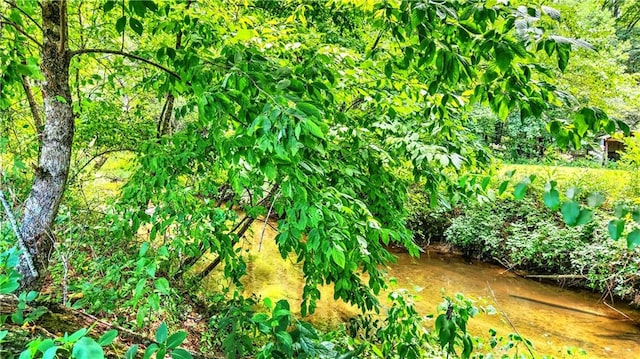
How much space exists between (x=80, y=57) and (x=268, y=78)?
2.38 metres

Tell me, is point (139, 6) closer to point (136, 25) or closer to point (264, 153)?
point (136, 25)

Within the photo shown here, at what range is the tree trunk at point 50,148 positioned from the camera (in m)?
1.85

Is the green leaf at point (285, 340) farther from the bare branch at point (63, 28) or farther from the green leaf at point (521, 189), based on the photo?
the bare branch at point (63, 28)

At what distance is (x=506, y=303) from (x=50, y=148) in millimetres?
6654

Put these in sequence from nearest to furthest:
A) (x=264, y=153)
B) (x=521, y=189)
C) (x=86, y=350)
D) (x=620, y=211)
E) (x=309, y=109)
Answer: (x=86, y=350) < (x=620, y=211) < (x=521, y=189) < (x=309, y=109) < (x=264, y=153)

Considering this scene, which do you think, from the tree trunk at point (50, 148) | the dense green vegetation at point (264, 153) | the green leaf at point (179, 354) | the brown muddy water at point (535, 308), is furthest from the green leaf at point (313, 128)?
the brown muddy water at point (535, 308)

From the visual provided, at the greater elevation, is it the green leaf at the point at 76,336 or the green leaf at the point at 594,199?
the green leaf at the point at 594,199

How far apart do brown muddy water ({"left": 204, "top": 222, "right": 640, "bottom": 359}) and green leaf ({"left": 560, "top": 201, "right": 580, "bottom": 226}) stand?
3.37 metres

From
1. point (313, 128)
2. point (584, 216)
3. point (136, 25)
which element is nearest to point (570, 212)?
point (584, 216)

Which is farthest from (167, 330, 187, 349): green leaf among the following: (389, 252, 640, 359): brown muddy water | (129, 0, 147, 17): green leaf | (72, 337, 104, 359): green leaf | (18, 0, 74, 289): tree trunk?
(389, 252, 640, 359): brown muddy water

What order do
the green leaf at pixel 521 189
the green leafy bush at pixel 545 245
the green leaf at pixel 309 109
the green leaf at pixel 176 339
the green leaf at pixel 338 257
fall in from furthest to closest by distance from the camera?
1. the green leafy bush at pixel 545 245
2. the green leaf at pixel 338 257
3. the green leaf at pixel 309 109
4. the green leaf at pixel 521 189
5. the green leaf at pixel 176 339

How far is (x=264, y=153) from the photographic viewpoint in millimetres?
1200

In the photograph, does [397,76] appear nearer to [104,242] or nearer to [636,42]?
[104,242]

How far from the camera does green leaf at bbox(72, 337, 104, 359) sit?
553 millimetres
